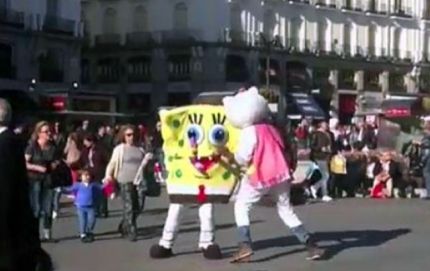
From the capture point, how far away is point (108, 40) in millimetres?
70938

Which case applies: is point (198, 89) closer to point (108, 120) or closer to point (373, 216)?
point (108, 120)

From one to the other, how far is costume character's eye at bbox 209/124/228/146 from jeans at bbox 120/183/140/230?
287 centimetres

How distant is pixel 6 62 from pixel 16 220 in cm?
5107

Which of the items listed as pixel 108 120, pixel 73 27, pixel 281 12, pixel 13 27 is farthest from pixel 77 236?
pixel 281 12

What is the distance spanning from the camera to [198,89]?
66.6m

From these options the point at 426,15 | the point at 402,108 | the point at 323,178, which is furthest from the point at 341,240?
the point at 426,15

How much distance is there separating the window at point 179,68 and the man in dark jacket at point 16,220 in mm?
61442

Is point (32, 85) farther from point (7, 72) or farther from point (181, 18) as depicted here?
point (181, 18)

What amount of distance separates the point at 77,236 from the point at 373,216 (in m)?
5.50

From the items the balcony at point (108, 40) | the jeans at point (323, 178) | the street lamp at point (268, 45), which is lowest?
the jeans at point (323, 178)

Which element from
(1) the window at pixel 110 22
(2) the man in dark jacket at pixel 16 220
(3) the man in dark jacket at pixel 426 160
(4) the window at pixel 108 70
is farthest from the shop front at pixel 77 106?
(2) the man in dark jacket at pixel 16 220

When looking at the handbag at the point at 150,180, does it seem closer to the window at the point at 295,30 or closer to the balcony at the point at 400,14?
the window at the point at 295,30

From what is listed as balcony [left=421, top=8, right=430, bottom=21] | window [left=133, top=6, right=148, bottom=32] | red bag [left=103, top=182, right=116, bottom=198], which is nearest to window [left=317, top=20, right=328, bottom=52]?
balcony [left=421, top=8, right=430, bottom=21]

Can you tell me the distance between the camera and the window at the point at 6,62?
55938 mm
